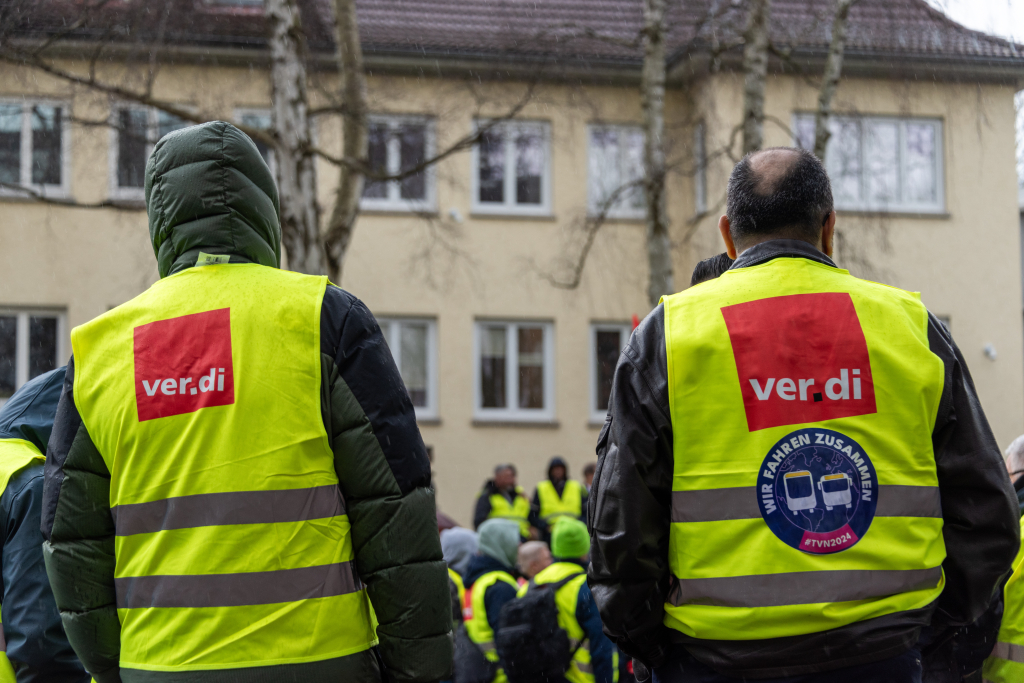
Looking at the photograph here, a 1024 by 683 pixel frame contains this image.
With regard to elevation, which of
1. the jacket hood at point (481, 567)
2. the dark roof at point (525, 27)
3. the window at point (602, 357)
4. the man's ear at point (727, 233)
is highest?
the dark roof at point (525, 27)

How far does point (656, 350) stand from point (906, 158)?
702 inches

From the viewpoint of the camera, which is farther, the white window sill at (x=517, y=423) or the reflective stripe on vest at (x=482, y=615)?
the white window sill at (x=517, y=423)

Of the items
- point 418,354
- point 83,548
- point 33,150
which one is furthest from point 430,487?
point 418,354

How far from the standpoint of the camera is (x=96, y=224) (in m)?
17.3

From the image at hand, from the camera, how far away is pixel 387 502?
8.07 ft

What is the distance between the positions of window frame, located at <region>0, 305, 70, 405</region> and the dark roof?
500 cm

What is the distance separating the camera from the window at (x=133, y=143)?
13.0 meters

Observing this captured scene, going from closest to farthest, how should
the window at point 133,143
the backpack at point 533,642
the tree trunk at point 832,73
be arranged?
the backpack at point 533,642
the window at point 133,143
the tree trunk at point 832,73

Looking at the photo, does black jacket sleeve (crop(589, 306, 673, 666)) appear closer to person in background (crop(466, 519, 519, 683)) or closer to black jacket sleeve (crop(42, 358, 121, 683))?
black jacket sleeve (crop(42, 358, 121, 683))

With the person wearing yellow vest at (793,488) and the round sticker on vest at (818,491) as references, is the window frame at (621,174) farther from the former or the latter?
the round sticker on vest at (818,491)

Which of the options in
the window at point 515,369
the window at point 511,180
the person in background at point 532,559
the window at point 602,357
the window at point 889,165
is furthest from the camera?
the window at point 511,180

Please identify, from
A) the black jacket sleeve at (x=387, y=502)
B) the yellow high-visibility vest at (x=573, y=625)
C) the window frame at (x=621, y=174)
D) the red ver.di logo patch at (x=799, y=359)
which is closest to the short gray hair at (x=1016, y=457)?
the red ver.di logo patch at (x=799, y=359)

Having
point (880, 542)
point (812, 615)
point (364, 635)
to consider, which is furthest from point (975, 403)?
point (364, 635)

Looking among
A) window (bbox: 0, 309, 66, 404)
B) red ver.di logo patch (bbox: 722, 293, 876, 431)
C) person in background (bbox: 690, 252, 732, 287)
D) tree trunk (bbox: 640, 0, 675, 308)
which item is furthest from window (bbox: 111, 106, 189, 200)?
red ver.di logo patch (bbox: 722, 293, 876, 431)
